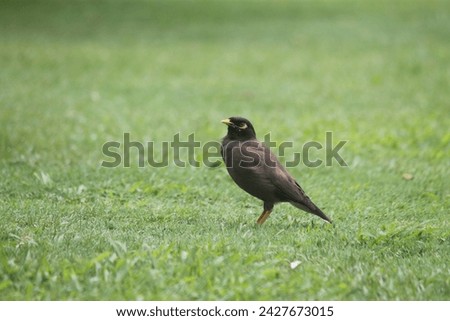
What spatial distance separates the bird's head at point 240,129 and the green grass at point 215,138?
83cm

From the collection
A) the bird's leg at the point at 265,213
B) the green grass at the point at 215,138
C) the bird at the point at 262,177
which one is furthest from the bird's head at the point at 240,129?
the green grass at the point at 215,138

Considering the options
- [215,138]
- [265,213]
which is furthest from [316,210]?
[215,138]

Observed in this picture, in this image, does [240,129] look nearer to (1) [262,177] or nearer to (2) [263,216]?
(1) [262,177]

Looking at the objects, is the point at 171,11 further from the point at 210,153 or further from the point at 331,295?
the point at 331,295

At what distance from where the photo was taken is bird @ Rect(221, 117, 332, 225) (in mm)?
6555

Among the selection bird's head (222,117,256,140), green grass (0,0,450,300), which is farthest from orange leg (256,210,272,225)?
bird's head (222,117,256,140)

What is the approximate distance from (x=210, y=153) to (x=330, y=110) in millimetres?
3922

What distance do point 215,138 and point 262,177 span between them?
14.2 feet

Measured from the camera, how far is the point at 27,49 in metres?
17.5

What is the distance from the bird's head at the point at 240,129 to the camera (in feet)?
22.7

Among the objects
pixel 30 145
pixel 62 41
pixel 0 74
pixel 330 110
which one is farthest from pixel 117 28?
pixel 30 145

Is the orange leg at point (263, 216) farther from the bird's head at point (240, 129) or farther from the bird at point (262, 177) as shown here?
the bird's head at point (240, 129)

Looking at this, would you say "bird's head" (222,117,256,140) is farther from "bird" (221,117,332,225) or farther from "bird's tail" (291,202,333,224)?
"bird's tail" (291,202,333,224)

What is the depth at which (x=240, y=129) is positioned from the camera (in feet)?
22.7
